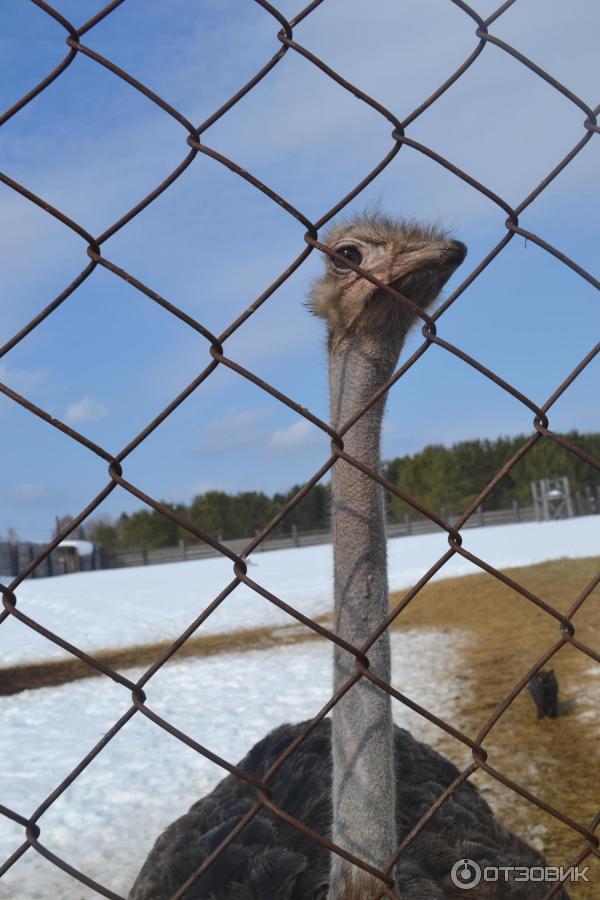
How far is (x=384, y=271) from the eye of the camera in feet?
7.12

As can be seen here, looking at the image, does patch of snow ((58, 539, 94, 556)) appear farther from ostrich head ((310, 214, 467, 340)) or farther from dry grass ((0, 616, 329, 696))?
ostrich head ((310, 214, 467, 340))

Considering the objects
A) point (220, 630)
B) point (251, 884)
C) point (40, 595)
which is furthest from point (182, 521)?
point (40, 595)

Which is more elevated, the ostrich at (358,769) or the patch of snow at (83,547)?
the patch of snow at (83,547)

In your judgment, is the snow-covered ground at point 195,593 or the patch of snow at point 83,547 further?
the patch of snow at point 83,547

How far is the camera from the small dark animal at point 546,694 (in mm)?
6234

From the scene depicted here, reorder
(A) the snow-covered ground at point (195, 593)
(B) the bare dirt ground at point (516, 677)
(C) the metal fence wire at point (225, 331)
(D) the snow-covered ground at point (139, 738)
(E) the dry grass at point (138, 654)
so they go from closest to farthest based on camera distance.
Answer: (C) the metal fence wire at point (225, 331), (D) the snow-covered ground at point (139, 738), (B) the bare dirt ground at point (516, 677), (E) the dry grass at point (138, 654), (A) the snow-covered ground at point (195, 593)

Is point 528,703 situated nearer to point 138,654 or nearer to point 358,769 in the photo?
point 358,769

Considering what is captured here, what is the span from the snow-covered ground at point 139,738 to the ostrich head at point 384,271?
9.51ft

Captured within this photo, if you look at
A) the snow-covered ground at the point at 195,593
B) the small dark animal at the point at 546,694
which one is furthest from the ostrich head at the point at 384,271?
the snow-covered ground at the point at 195,593

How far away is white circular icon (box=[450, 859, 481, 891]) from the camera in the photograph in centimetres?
237

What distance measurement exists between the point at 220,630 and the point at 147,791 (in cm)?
754

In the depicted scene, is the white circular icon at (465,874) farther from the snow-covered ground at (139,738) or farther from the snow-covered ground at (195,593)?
the snow-covered ground at (195,593)

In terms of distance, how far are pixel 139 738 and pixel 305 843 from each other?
4.18 metres

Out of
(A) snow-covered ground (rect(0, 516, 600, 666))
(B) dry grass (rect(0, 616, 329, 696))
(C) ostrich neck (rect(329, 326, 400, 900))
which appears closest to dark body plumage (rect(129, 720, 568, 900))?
(C) ostrich neck (rect(329, 326, 400, 900))
